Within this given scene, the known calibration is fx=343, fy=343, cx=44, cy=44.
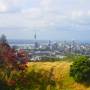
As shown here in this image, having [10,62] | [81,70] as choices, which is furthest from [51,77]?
[10,62]

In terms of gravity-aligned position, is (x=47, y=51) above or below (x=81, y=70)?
below

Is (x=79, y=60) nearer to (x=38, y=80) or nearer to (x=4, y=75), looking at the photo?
(x=38, y=80)

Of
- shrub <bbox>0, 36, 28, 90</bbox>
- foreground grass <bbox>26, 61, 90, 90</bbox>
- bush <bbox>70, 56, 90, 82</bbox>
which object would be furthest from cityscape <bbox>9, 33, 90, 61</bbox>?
bush <bbox>70, 56, 90, 82</bbox>

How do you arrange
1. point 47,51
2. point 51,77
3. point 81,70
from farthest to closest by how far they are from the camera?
point 47,51 → point 51,77 → point 81,70

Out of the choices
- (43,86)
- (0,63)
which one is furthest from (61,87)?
(0,63)

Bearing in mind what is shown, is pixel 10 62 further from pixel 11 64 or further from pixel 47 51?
pixel 47 51
